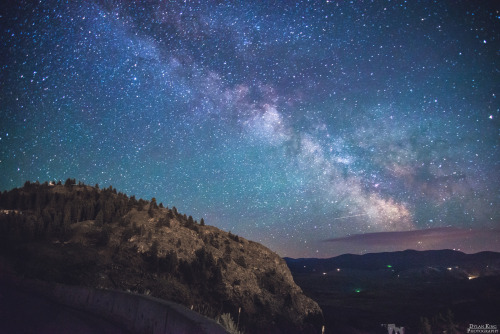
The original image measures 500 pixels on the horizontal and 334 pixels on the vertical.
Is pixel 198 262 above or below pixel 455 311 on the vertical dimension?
above

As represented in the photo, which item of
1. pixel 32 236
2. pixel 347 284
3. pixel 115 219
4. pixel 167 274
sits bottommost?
pixel 347 284

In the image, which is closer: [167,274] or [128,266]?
[128,266]

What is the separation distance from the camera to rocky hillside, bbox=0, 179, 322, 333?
15.9 meters

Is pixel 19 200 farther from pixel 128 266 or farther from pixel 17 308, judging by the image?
pixel 17 308

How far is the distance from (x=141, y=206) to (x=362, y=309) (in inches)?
1874

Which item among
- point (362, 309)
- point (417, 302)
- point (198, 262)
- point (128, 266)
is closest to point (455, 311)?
point (417, 302)

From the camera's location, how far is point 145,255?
2080 cm

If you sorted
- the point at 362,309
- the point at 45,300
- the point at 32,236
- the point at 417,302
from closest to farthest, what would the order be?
the point at 45,300 < the point at 32,236 < the point at 362,309 < the point at 417,302

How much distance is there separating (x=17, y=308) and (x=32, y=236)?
431 inches

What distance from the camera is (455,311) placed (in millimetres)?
48750

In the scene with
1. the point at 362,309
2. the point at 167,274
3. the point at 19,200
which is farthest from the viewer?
the point at 362,309

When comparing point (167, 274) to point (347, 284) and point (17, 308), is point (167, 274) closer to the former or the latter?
point (17, 308)

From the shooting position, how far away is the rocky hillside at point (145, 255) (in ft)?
52.1

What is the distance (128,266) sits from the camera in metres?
18.6
